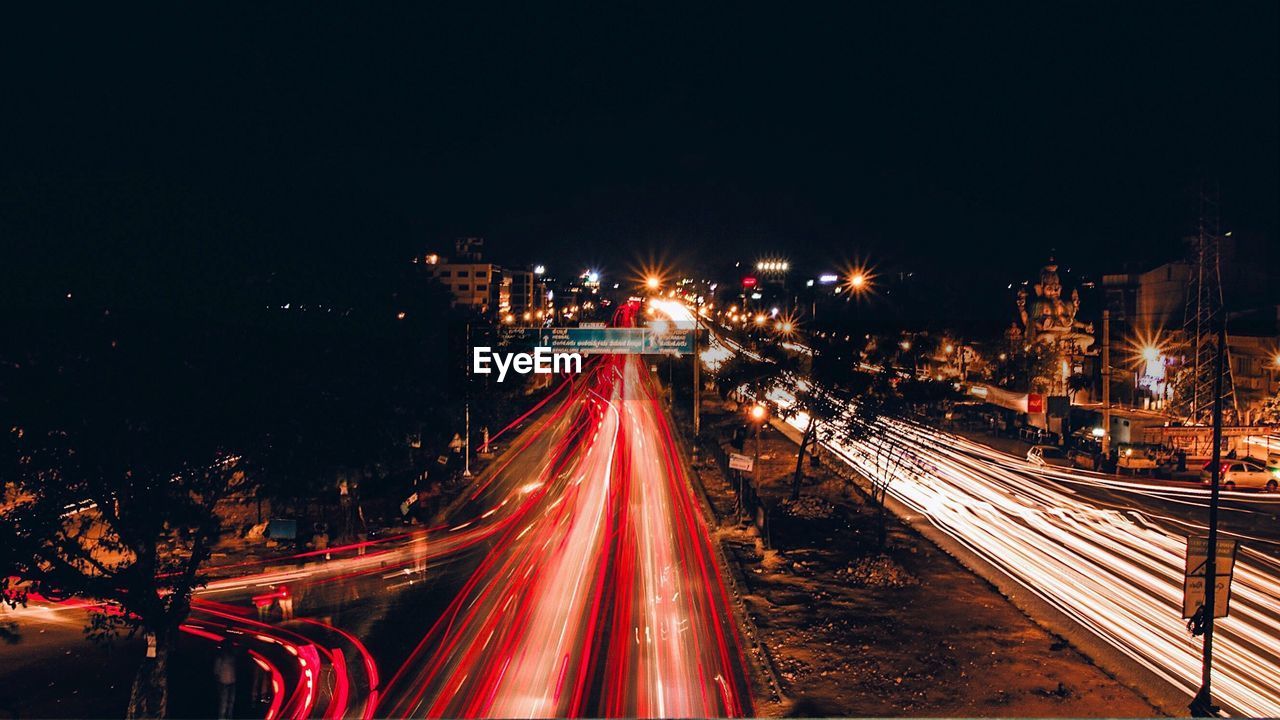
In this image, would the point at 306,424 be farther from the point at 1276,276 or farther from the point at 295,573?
the point at 1276,276

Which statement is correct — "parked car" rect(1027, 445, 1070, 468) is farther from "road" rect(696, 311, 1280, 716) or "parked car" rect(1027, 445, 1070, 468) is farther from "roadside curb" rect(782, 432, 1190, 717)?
"roadside curb" rect(782, 432, 1190, 717)

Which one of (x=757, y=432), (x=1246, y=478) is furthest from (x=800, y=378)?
(x=1246, y=478)

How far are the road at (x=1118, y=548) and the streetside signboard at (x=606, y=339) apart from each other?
7.60m

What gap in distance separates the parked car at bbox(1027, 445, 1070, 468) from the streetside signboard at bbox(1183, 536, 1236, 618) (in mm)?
20723

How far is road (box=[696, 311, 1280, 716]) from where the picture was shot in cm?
1282

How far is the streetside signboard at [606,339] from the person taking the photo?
26250mm

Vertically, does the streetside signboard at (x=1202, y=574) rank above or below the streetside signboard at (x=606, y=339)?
below

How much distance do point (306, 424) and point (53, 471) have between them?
3.66 m

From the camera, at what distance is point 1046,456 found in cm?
3142

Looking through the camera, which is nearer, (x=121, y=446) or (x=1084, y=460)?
(x=121, y=446)

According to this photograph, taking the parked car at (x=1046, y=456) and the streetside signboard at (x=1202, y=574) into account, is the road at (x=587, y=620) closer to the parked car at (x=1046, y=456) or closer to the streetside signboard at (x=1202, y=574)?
the streetside signboard at (x=1202, y=574)

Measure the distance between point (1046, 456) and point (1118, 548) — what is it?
13.4 m

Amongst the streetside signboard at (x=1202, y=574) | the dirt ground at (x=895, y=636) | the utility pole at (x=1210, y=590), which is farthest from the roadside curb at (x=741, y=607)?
the streetside signboard at (x=1202, y=574)

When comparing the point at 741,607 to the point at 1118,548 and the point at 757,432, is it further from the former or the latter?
the point at 757,432
